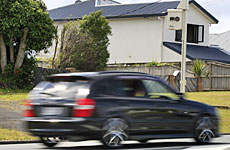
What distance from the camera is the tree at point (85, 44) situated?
35844 millimetres

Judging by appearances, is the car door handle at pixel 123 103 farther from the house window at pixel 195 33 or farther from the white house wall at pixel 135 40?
the house window at pixel 195 33

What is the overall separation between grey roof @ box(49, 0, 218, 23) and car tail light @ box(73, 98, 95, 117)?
30.9 m

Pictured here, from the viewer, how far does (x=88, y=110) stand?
10.6 meters

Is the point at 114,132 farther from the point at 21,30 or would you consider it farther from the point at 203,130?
the point at 21,30

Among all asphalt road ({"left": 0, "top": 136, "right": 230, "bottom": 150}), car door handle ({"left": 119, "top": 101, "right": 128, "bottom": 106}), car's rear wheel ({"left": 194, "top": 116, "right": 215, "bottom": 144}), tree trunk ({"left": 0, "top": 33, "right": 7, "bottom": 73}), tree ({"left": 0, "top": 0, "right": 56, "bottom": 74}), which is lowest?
asphalt road ({"left": 0, "top": 136, "right": 230, "bottom": 150})

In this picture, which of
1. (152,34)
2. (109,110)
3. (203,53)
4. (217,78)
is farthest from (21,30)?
(109,110)

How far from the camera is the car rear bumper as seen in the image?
34.6 feet

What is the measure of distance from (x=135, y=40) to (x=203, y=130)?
106ft

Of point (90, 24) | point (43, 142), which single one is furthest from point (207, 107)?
point (90, 24)

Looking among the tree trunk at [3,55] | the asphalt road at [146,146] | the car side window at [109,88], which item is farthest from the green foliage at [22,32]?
the car side window at [109,88]

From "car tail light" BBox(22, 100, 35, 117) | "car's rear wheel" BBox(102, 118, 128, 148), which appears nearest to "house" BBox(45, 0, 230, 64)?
"car's rear wheel" BBox(102, 118, 128, 148)

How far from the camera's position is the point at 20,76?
30922 mm

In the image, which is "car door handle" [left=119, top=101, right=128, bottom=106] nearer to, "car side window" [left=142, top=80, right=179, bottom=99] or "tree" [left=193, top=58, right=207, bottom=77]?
"car side window" [left=142, top=80, right=179, bottom=99]

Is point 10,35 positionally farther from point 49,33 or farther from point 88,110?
point 88,110
